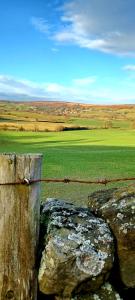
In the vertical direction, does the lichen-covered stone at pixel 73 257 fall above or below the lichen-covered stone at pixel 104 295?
above

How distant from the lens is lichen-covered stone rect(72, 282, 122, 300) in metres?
4.18

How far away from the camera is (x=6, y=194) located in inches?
157

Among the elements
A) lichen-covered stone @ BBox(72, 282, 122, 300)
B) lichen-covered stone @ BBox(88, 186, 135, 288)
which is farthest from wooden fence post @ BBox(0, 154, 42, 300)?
lichen-covered stone @ BBox(88, 186, 135, 288)

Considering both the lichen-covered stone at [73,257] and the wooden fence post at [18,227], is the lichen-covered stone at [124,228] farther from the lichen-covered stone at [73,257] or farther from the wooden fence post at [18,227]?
the wooden fence post at [18,227]

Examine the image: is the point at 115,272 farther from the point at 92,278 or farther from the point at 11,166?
the point at 11,166

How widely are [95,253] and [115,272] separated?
46 centimetres

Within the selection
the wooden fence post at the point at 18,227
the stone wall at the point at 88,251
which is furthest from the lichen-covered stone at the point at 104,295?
the wooden fence post at the point at 18,227

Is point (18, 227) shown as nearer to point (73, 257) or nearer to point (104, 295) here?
point (73, 257)

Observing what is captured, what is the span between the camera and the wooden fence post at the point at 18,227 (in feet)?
13.0

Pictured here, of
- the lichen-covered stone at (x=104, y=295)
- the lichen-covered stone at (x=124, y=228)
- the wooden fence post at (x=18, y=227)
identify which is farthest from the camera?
the lichen-covered stone at (x=124, y=228)

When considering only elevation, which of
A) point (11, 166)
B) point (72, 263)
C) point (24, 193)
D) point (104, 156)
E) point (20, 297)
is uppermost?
point (11, 166)

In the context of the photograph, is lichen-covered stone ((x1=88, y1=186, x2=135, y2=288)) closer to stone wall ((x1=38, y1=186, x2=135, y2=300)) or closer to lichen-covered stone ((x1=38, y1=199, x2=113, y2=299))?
stone wall ((x1=38, y1=186, x2=135, y2=300))

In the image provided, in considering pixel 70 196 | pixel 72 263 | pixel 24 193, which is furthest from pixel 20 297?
pixel 70 196

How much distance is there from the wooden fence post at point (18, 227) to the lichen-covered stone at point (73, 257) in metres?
0.15
